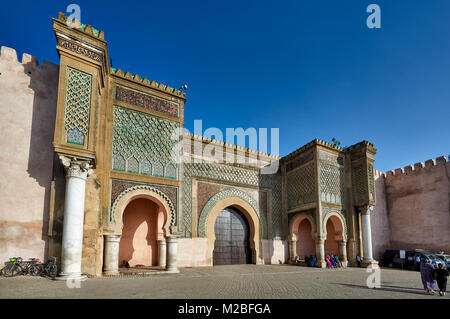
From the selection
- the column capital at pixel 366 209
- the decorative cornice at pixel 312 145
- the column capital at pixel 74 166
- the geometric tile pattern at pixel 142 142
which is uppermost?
the decorative cornice at pixel 312 145

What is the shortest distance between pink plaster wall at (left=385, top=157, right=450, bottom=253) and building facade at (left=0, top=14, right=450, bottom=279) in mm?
4966

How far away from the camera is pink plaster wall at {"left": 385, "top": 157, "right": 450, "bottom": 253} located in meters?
15.8

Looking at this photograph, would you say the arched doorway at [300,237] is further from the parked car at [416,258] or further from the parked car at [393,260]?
the parked car at [416,258]

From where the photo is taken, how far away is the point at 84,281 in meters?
6.92

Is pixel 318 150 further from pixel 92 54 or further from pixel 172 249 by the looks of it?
pixel 92 54

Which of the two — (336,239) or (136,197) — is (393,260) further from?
(136,197)

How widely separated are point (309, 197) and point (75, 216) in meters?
9.38

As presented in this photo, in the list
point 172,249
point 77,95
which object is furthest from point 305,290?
point 77,95

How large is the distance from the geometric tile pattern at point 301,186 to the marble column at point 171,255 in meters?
6.43

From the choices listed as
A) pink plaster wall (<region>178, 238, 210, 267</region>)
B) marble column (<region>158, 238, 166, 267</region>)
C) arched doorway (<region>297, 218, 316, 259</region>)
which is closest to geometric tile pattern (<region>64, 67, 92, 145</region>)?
marble column (<region>158, 238, 166, 267</region>)

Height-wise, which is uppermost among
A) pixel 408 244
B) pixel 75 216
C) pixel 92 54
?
pixel 92 54

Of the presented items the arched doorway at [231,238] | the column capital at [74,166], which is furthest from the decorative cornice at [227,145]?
the column capital at [74,166]

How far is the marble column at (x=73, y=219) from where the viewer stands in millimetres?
6883

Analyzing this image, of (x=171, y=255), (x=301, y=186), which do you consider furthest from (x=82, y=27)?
(x=301, y=186)
